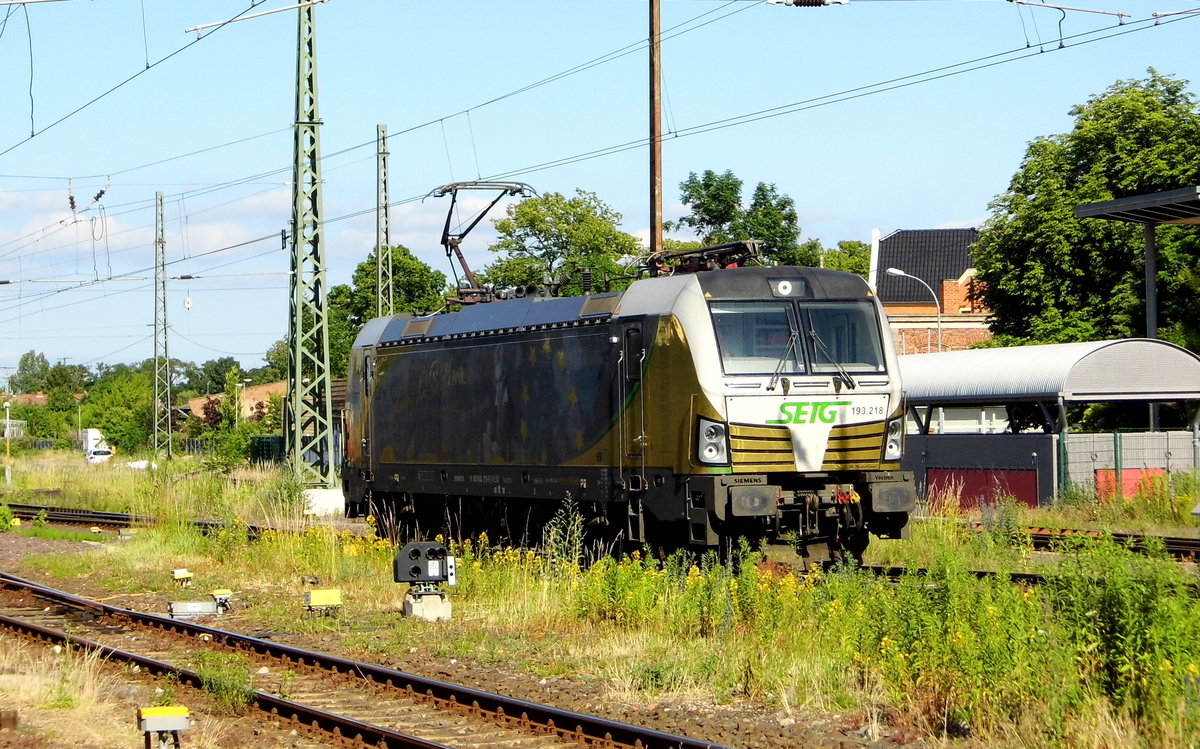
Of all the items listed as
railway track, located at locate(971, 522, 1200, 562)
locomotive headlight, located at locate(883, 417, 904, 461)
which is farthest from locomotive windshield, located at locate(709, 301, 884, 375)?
railway track, located at locate(971, 522, 1200, 562)

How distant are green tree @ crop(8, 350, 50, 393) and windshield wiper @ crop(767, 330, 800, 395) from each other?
576 ft

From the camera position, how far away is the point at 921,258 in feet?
240

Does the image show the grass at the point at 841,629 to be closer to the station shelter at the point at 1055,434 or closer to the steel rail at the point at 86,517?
the station shelter at the point at 1055,434

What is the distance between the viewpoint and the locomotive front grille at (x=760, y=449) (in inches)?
536

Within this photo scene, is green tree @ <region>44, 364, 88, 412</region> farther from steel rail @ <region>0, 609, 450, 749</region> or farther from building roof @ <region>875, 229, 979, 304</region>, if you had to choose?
steel rail @ <region>0, 609, 450, 749</region>

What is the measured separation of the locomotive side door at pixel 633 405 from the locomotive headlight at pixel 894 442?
257 cm

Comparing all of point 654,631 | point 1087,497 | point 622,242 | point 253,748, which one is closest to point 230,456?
point 1087,497

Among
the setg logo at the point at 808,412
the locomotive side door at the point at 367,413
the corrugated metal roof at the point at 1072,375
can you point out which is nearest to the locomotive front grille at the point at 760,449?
the setg logo at the point at 808,412

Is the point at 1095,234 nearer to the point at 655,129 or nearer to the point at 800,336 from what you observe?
the point at 655,129

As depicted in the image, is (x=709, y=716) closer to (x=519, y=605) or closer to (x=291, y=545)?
(x=519, y=605)

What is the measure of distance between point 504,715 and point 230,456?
24448 millimetres

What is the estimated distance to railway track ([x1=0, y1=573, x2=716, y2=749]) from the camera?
8.51 m

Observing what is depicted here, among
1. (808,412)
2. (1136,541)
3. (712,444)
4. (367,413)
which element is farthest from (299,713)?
(1136,541)

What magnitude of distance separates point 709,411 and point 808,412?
109 cm
